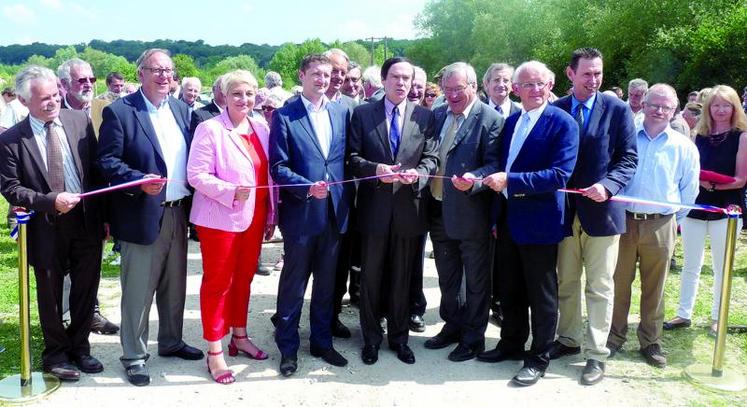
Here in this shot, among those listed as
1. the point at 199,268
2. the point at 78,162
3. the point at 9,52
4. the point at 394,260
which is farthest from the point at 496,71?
the point at 9,52

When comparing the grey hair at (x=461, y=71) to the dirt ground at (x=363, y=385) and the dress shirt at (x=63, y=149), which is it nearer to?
the dirt ground at (x=363, y=385)

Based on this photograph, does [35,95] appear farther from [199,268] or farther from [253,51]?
[253,51]

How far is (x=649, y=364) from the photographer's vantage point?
4969mm

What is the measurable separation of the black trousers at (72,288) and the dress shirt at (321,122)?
183 centimetres

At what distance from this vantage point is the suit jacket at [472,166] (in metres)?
4.71

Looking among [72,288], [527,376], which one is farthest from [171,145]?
[527,376]

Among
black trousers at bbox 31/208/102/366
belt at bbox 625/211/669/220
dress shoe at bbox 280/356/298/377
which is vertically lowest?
dress shoe at bbox 280/356/298/377

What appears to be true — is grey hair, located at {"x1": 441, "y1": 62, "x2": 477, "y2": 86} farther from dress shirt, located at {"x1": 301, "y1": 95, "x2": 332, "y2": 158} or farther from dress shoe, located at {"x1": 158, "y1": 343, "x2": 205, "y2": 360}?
dress shoe, located at {"x1": 158, "y1": 343, "x2": 205, "y2": 360}

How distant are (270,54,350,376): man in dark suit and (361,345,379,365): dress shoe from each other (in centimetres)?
18

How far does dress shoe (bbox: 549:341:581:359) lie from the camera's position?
16.6 feet

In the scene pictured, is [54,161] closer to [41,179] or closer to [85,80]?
[41,179]

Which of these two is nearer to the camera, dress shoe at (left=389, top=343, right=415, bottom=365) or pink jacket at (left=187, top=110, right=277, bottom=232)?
pink jacket at (left=187, top=110, right=277, bottom=232)

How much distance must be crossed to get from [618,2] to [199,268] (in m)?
28.4

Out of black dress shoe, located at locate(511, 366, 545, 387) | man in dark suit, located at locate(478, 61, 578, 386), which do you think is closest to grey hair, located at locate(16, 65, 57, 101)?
man in dark suit, located at locate(478, 61, 578, 386)
